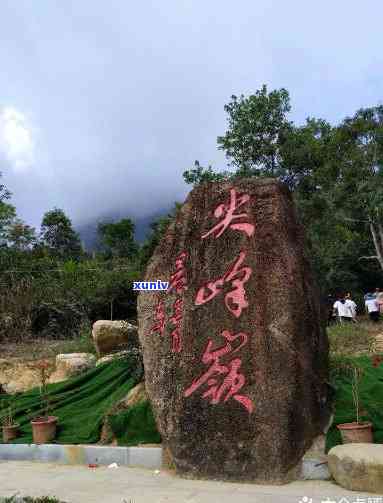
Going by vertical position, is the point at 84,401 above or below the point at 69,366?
below

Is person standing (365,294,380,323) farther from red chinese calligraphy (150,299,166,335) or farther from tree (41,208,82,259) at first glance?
tree (41,208,82,259)

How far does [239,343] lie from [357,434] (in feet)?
3.98

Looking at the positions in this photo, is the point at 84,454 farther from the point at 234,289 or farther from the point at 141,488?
the point at 234,289

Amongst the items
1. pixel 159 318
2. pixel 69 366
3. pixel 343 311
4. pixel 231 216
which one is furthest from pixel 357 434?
pixel 343 311

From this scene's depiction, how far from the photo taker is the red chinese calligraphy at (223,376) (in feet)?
14.5

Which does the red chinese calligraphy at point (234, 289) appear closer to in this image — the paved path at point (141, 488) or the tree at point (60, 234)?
the paved path at point (141, 488)

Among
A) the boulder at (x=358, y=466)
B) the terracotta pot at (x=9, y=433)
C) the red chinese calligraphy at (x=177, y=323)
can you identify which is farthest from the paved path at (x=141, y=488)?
the red chinese calligraphy at (x=177, y=323)

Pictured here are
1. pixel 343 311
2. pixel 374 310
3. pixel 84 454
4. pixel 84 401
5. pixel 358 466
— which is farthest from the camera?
pixel 374 310

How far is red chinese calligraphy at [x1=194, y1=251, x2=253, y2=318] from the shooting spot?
4590 millimetres

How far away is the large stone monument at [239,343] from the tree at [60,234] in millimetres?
26604

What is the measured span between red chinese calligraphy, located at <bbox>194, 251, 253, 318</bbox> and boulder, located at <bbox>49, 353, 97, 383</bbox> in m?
4.11

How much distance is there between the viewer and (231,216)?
4.89m

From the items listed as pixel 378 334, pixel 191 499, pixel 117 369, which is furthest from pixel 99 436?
pixel 378 334

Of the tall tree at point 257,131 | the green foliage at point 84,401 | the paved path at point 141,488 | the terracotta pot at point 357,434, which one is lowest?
the paved path at point 141,488
